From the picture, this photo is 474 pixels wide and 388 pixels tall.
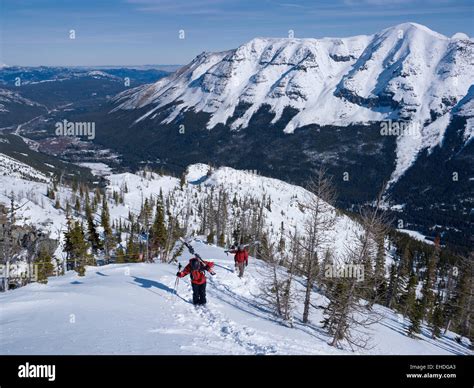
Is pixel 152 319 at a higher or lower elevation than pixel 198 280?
lower

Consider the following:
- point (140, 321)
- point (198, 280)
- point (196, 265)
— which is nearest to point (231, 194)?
point (196, 265)

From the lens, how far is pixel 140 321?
16016 millimetres

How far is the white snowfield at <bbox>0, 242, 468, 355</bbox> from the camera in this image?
12953mm

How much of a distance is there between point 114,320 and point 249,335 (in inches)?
218

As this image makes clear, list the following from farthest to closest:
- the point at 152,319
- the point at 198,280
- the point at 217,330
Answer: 1. the point at 198,280
2. the point at 217,330
3. the point at 152,319

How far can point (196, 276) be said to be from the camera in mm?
19984
